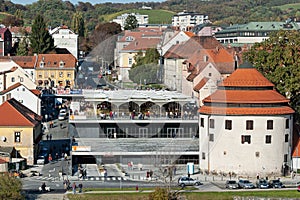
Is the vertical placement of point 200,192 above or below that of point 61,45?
below

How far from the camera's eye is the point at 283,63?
207 feet

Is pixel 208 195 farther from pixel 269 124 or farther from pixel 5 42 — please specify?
pixel 5 42

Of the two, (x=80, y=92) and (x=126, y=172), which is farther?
(x=80, y=92)

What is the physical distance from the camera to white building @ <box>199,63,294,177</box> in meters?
52.0

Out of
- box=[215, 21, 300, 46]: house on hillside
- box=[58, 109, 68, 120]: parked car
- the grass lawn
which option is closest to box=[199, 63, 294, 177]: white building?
the grass lawn

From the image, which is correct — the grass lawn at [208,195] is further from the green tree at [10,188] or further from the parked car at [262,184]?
the green tree at [10,188]

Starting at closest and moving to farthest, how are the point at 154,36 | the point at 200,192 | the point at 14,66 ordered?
1. the point at 200,192
2. the point at 14,66
3. the point at 154,36

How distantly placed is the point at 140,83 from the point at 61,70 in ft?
32.2

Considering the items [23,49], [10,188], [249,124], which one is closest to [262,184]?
[249,124]

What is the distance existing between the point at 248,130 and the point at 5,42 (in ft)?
226

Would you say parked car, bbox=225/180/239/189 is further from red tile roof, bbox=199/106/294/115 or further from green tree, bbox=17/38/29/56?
green tree, bbox=17/38/29/56

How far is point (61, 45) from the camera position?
122 metres

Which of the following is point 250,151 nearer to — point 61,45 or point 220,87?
point 220,87

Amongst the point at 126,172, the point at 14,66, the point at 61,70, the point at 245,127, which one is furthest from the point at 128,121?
the point at 61,70
